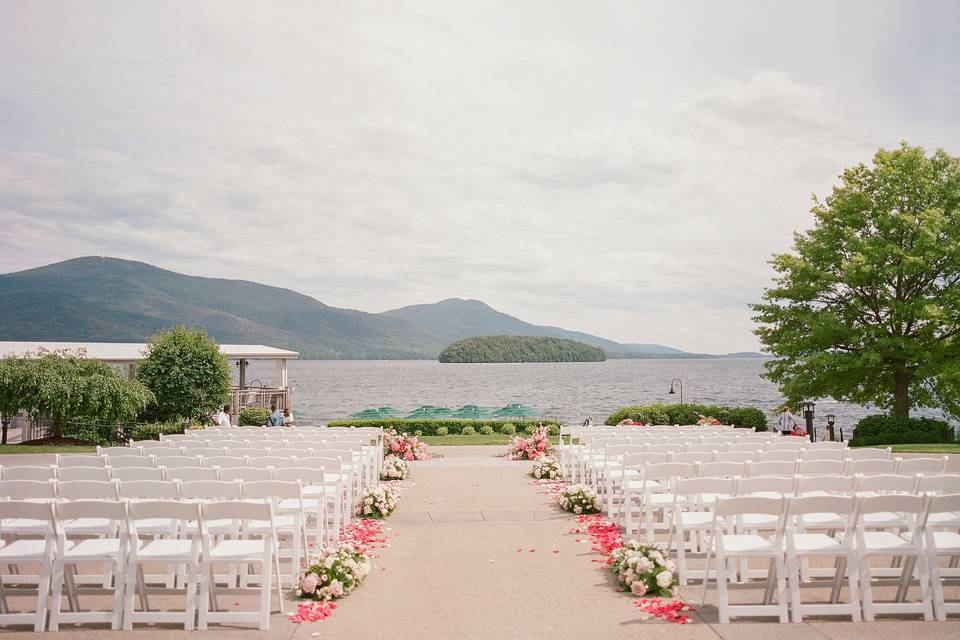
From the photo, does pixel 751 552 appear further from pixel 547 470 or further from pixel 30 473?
pixel 547 470

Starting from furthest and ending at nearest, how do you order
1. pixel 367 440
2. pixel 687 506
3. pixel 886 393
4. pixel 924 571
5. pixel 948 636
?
pixel 886 393 < pixel 367 440 < pixel 687 506 < pixel 924 571 < pixel 948 636

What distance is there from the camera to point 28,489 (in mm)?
7289

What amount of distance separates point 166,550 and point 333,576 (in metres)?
1.47

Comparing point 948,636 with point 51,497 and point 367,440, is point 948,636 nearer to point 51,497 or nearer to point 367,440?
point 51,497

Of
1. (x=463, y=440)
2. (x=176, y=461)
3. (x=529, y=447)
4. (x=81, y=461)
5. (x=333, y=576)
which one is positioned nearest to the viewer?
(x=333, y=576)

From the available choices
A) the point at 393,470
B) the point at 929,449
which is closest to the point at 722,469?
the point at 393,470

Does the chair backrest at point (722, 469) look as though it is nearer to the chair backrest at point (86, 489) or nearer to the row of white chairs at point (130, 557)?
the row of white chairs at point (130, 557)

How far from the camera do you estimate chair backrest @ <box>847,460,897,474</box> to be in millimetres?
8953

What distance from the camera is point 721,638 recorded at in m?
5.71

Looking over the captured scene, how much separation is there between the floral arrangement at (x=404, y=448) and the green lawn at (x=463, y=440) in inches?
190

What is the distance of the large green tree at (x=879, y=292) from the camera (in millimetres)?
24266

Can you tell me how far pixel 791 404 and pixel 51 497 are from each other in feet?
84.3

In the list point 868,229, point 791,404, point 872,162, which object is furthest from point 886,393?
point 872,162

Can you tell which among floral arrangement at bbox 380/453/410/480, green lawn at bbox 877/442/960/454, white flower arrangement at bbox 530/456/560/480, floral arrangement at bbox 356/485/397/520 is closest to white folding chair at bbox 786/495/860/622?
floral arrangement at bbox 356/485/397/520
